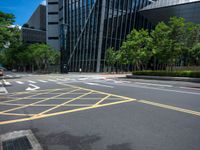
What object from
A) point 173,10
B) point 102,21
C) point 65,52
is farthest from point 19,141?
point 65,52

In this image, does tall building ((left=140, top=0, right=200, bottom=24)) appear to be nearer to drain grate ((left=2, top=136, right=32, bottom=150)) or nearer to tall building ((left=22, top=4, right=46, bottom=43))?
drain grate ((left=2, top=136, right=32, bottom=150))

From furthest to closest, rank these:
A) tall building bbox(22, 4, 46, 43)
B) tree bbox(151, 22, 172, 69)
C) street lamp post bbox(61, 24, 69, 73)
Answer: tall building bbox(22, 4, 46, 43)
street lamp post bbox(61, 24, 69, 73)
tree bbox(151, 22, 172, 69)

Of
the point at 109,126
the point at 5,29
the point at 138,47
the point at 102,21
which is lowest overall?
the point at 109,126

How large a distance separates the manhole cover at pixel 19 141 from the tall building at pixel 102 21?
48.2m

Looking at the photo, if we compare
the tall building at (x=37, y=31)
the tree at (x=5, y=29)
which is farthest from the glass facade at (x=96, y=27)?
the tall building at (x=37, y=31)

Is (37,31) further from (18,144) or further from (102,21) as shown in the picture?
(18,144)

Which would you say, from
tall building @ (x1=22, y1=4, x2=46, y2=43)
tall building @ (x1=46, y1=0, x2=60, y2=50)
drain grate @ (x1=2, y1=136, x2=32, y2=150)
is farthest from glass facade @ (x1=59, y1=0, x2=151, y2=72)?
tall building @ (x1=22, y1=4, x2=46, y2=43)

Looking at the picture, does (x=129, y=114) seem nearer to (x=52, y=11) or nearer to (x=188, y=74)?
(x=188, y=74)

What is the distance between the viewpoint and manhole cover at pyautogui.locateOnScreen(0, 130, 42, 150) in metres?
4.29

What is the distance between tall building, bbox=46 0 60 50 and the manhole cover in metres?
80.0

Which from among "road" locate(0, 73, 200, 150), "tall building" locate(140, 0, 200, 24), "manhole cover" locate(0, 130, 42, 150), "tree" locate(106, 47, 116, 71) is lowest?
"manhole cover" locate(0, 130, 42, 150)

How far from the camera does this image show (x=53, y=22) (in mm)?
82750

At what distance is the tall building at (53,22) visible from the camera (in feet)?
270

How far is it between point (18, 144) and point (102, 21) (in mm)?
49597
